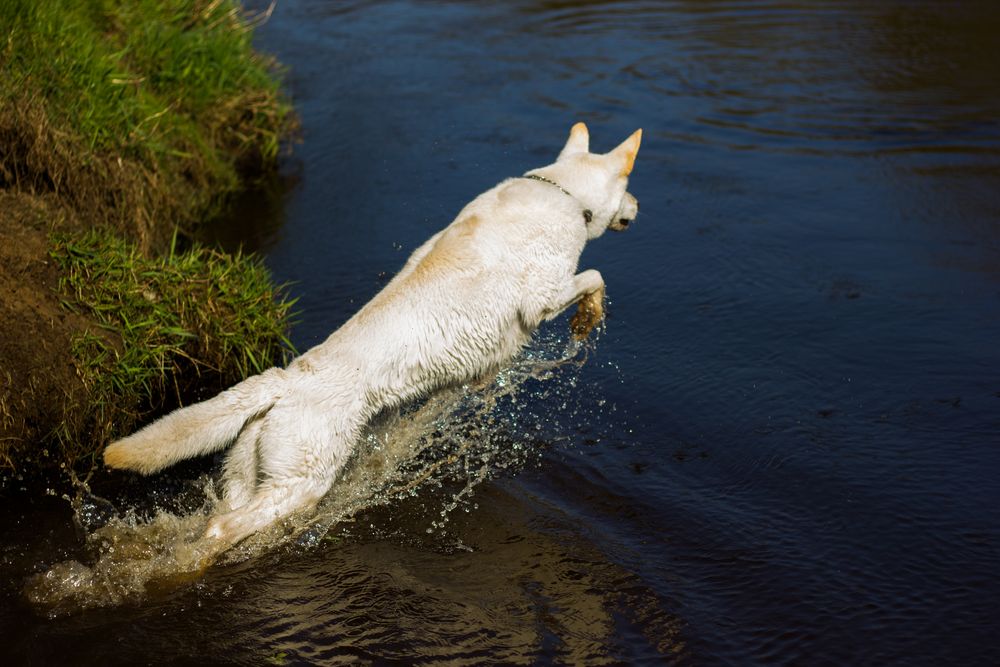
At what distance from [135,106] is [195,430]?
4.63 meters

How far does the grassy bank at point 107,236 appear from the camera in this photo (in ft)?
22.2

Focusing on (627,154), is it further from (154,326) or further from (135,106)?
(135,106)

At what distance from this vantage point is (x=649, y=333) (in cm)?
862

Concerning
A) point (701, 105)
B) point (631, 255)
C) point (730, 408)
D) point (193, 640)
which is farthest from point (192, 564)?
point (701, 105)

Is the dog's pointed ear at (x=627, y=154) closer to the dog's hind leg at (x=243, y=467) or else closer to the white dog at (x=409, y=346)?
the white dog at (x=409, y=346)

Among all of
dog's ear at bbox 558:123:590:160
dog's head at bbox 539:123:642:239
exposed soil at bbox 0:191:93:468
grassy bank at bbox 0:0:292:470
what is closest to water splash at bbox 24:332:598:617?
exposed soil at bbox 0:191:93:468

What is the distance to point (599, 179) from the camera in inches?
297

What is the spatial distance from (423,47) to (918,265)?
9396 mm

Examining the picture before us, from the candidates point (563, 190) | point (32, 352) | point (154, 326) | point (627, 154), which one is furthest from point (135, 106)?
point (627, 154)

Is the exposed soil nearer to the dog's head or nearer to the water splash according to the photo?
the water splash

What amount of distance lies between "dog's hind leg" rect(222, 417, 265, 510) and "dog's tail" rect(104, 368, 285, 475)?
8 centimetres

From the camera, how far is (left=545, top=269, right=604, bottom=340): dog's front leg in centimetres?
704

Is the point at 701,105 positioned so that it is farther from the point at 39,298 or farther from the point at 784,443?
the point at 39,298

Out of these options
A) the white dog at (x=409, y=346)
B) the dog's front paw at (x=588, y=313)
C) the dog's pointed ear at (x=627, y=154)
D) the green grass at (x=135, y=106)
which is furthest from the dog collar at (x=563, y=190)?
the green grass at (x=135, y=106)
